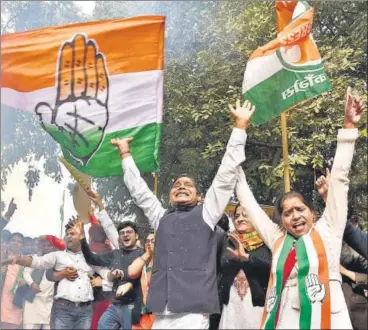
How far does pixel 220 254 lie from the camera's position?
3.61 m

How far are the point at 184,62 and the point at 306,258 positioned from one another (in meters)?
2.35

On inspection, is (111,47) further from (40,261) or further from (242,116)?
(40,261)

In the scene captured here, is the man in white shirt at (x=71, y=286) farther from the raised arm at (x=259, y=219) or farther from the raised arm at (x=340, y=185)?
the raised arm at (x=340, y=185)

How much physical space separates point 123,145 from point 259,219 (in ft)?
2.84

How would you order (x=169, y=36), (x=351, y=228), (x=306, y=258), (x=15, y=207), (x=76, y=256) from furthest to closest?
(x=169, y=36) < (x=15, y=207) < (x=76, y=256) < (x=351, y=228) < (x=306, y=258)

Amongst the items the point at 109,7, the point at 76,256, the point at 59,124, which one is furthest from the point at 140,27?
the point at 76,256

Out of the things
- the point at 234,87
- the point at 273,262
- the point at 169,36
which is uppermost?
the point at 169,36

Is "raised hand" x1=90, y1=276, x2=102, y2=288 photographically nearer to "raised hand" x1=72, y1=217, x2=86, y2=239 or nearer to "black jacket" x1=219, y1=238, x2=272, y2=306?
"raised hand" x1=72, y1=217, x2=86, y2=239

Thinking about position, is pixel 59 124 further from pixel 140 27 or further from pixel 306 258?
pixel 306 258

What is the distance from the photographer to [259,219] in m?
3.49

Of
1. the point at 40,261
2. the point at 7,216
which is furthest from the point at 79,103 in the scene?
the point at 7,216

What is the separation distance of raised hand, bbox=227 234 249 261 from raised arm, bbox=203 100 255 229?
6.9 inches

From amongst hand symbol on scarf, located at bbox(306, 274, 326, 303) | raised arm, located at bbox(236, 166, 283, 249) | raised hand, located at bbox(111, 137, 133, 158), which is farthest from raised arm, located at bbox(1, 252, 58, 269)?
hand symbol on scarf, located at bbox(306, 274, 326, 303)

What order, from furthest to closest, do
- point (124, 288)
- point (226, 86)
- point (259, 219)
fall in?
point (226, 86) < point (124, 288) < point (259, 219)
